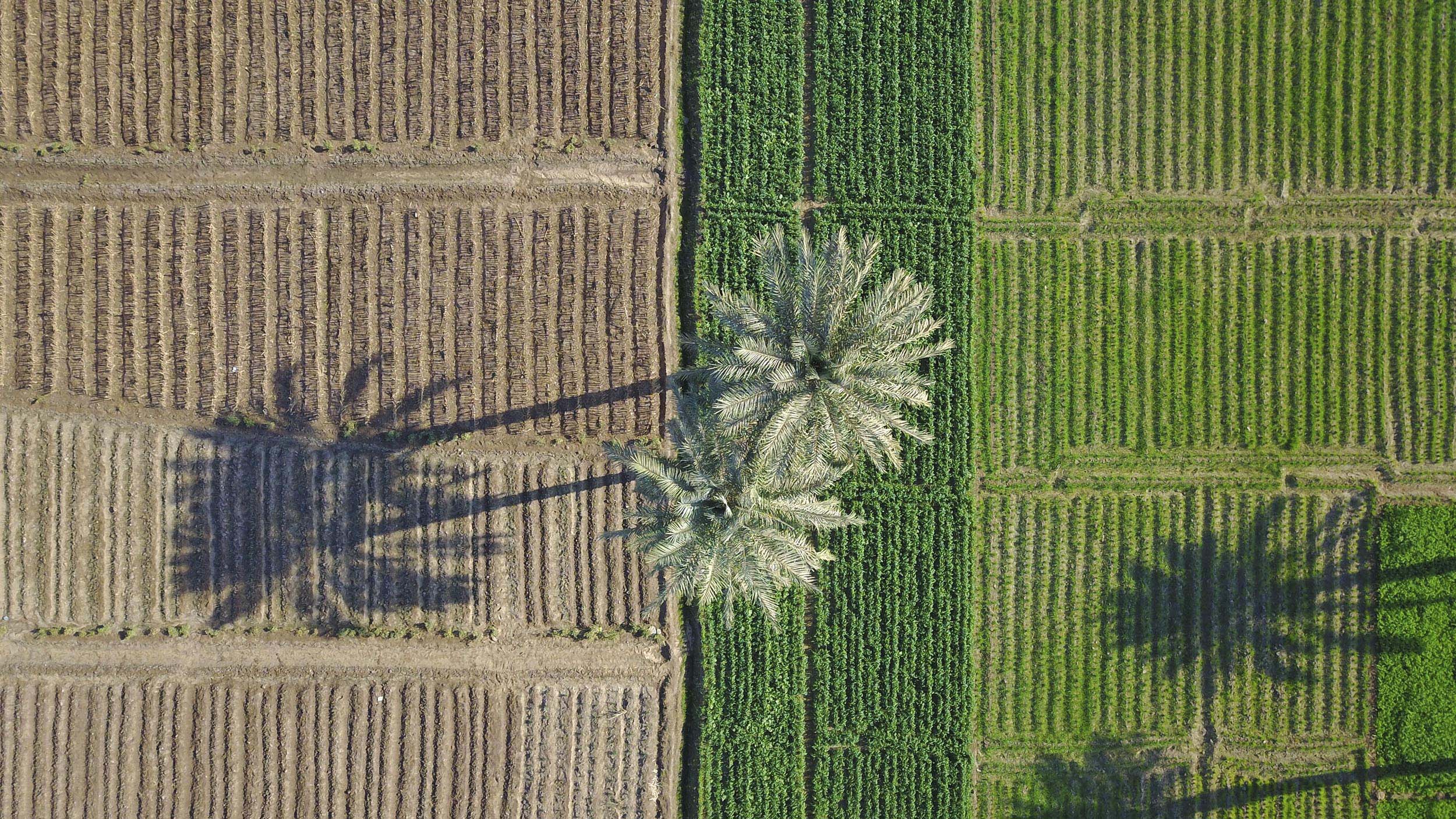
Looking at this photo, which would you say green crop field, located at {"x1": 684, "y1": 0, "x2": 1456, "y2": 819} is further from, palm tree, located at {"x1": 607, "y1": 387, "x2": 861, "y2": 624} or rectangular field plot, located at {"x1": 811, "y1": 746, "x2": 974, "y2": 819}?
palm tree, located at {"x1": 607, "y1": 387, "x2": 861, "y2": 624}

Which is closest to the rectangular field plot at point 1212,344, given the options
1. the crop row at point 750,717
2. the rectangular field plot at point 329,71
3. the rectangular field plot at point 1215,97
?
the rectangular field plot at point 1215,97

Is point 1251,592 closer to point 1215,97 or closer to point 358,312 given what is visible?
point 1215,97

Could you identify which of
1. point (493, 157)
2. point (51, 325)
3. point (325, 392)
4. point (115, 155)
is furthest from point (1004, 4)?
point (51, 325)

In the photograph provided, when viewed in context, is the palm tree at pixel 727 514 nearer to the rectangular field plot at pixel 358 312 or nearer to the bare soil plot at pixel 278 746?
the rectangular field plot at pixel 358 312

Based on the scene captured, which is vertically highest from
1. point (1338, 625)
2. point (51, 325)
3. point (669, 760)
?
point (51, 325)

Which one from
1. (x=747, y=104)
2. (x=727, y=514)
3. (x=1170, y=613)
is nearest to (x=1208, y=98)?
(x=747, y=104)

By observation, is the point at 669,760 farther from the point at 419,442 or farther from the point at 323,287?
the point at 323,287

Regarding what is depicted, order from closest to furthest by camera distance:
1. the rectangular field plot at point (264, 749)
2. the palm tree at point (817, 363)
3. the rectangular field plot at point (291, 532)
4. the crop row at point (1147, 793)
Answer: the palm tree at point (817, 363), the rectangular field plot at point (264, 749), the rectangular field plot at point (291, 532), the crop row at point (1147, 793)
